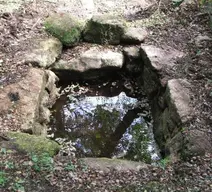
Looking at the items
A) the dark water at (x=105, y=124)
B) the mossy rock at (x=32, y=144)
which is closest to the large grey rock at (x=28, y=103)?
the dark water at (x=105, y=124)

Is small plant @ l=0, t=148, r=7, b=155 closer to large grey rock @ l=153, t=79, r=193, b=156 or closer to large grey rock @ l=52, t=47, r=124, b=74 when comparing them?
large grey rock @ l=153, t=79, r=193, b=156

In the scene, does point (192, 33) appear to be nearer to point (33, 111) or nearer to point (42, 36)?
point (42, 36)

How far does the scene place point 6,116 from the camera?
20.2 ft

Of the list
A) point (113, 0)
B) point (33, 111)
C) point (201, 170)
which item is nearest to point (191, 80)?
point (201, 170)

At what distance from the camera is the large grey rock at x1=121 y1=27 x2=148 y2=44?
28.6 ft

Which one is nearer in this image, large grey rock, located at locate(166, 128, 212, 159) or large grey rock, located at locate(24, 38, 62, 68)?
large grey rock, located at locate(166, 128, 212, 159)

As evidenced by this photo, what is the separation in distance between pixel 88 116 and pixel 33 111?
168cm

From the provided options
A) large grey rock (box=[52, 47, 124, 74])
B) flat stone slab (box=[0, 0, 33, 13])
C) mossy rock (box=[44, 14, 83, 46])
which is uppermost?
flat stone slab (box=[0, 0, 33, 13])

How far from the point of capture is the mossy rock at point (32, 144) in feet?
16.8

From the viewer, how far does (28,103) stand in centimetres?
650

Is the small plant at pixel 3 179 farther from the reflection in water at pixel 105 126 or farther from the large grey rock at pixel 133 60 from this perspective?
the large grey rock at pixel 133 60

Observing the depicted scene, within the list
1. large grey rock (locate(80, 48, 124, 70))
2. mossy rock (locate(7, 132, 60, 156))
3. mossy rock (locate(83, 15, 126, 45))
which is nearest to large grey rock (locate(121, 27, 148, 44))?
mossy rock (locate(83, 15, 126, 45))

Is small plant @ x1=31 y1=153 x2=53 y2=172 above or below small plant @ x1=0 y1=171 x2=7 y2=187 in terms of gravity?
above

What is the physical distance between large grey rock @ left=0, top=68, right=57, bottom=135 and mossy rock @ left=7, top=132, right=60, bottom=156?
0.61 metres
